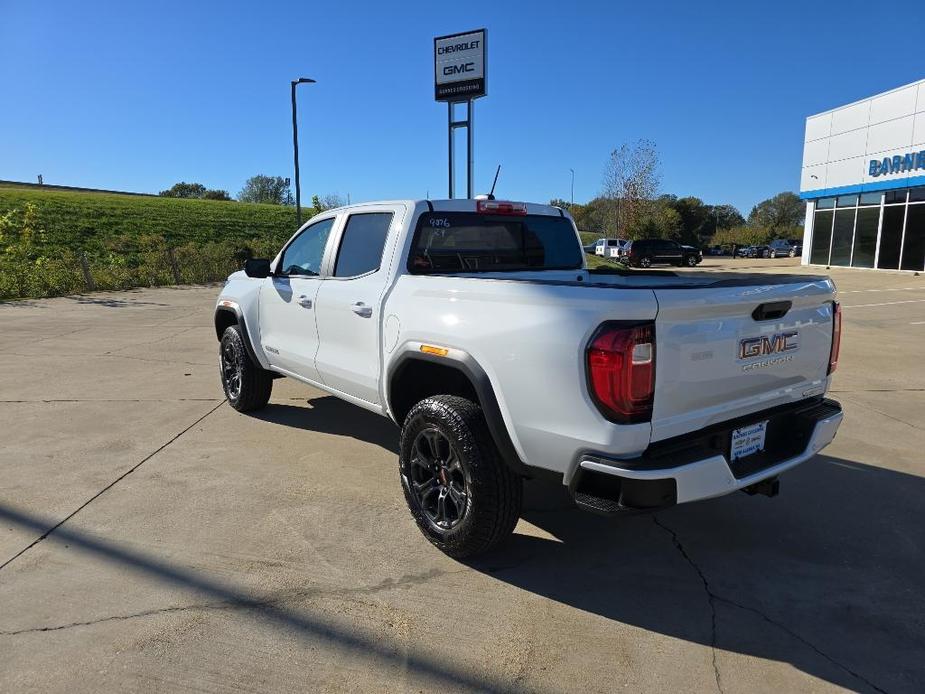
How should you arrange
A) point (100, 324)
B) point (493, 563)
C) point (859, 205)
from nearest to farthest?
point (493, 563) < point (100, 324) < point (859, 205)

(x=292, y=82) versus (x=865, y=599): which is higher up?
(x=292, y=82)

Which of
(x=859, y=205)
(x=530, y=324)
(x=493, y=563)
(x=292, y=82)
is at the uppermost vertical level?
(x=292, y=82)

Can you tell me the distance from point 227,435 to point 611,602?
3565mm

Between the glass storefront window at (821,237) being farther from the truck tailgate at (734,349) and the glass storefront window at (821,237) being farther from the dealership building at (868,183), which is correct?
the truck tailgate at (734,349)

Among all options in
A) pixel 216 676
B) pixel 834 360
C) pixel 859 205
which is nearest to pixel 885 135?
pixel 859 205

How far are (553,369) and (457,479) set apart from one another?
3.03 ft

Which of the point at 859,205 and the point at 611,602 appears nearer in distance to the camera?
the point at 611,602

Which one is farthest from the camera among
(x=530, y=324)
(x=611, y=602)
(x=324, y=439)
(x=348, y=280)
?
(x=324, y=439)

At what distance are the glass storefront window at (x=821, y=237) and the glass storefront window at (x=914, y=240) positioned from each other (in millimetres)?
5285

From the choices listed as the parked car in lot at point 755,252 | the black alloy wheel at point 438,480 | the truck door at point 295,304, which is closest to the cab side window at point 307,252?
the truck door at point 295,304

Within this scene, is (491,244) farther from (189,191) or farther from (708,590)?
(189,191)

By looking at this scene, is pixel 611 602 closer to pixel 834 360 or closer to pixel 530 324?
pixel 530 324

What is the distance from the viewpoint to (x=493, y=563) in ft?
11.0

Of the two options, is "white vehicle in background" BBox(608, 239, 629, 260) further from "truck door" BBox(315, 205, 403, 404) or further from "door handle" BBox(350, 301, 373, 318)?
"door handle" BBox(350, 301, 373, 318)
